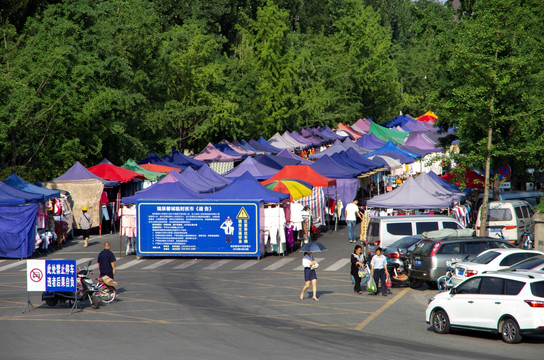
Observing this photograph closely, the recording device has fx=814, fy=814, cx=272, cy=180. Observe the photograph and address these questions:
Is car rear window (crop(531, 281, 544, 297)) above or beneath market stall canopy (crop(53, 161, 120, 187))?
beneath

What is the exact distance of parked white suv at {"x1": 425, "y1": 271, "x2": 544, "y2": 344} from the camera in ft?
55.7

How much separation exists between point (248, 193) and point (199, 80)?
34.7 metres

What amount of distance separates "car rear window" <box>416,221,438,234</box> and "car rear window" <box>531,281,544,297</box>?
38.3ft

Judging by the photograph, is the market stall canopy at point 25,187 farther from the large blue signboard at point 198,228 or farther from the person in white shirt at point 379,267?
the person in white shirt at point 379,267

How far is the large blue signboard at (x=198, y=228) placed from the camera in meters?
31.8

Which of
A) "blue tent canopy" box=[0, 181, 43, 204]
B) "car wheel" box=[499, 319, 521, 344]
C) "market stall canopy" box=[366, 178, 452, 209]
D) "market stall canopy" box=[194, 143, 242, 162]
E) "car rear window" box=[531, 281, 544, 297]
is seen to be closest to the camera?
"car rear window" box=[531, 281, 544, 297]

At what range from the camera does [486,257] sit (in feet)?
75.9

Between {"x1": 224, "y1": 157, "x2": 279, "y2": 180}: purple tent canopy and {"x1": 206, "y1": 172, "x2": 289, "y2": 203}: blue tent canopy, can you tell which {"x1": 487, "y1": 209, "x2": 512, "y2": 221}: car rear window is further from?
{"x1": 224, "y1": 157, "x2": 279, "y2": 180}: purple tent canopy

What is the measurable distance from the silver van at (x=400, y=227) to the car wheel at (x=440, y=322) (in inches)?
379

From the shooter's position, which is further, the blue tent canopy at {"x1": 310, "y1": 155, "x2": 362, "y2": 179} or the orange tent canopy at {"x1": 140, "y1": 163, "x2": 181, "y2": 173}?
the orange tent canopy at {"x1": 140, "y1": 163, "x2": 181, "y2": 173}

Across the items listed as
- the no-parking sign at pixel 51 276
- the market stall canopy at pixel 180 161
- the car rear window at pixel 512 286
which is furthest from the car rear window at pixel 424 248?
the market stall canopy at pixel 180 161

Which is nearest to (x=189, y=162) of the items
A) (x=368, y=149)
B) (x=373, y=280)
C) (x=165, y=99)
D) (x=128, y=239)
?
(x=165, y=99)

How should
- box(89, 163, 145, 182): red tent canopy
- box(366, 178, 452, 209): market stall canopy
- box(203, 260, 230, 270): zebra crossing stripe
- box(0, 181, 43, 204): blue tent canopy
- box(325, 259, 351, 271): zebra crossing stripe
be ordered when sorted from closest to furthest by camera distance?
box(325, 259, 351, 271): zebra crossing stripe
box(203, 260, 230, 270): zebra crossing stripe
box(0, 181, 43, 204): blue tent canopy
box(366, 178, 452, 209): market stall canopy
box(89, 163, 145, 182): red tent canopy

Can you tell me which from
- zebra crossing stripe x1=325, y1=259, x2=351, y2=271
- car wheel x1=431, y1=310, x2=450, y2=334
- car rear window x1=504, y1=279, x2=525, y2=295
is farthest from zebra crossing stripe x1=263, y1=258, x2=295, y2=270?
car rear window x1=504, y1=279, x2=525, y2=295
